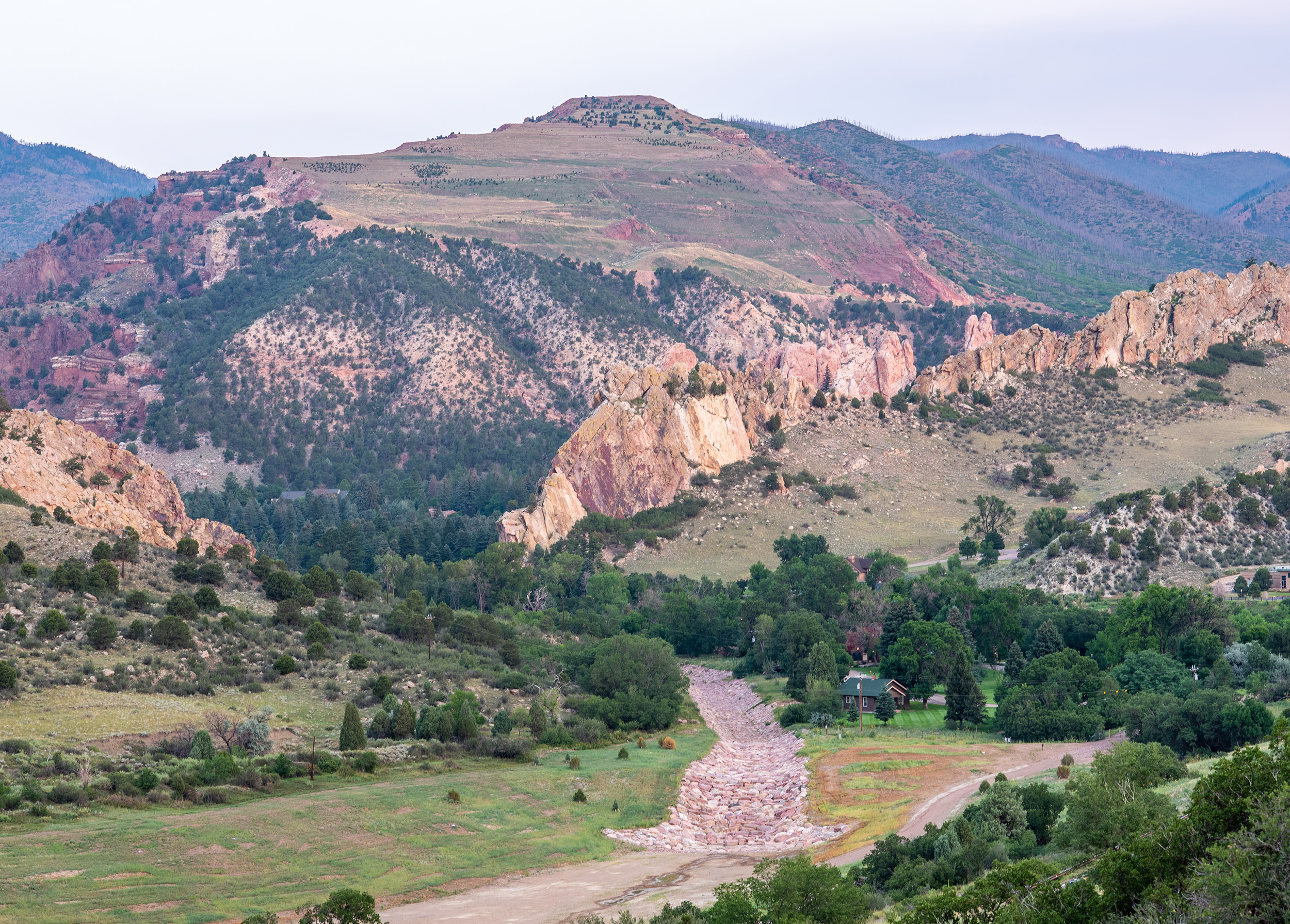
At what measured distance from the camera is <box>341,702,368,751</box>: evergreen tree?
49562 mm

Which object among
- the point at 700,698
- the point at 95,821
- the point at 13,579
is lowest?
the point at 700,698

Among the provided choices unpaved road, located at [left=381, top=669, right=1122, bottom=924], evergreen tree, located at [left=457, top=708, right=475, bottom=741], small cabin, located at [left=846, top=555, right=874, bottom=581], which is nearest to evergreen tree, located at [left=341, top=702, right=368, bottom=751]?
evergreen tree, located at [left=457, top=708, right=475, bottom=741]

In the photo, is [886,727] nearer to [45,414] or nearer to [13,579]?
[13,579]

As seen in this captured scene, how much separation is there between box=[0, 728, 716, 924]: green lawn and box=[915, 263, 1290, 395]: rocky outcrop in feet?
316

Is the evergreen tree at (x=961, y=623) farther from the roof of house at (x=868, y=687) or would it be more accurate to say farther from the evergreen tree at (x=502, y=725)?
the evergreen tree at (x=502, y=725)

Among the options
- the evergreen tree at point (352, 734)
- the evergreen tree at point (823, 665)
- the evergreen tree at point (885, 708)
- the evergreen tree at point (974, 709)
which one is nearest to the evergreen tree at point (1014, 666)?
the evergreen tree at point (974, 709)

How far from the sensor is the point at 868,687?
217 feet

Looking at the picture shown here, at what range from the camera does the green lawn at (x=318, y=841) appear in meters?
33.2

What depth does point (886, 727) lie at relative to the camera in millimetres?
62406

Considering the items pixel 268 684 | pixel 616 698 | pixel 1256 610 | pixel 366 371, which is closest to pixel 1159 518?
pixel 1256 610

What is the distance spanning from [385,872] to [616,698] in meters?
28.3

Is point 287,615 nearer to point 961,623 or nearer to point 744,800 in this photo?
point 744,800

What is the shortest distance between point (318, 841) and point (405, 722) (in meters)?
14.0


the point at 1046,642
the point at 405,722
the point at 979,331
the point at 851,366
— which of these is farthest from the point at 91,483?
the point at 979,331
